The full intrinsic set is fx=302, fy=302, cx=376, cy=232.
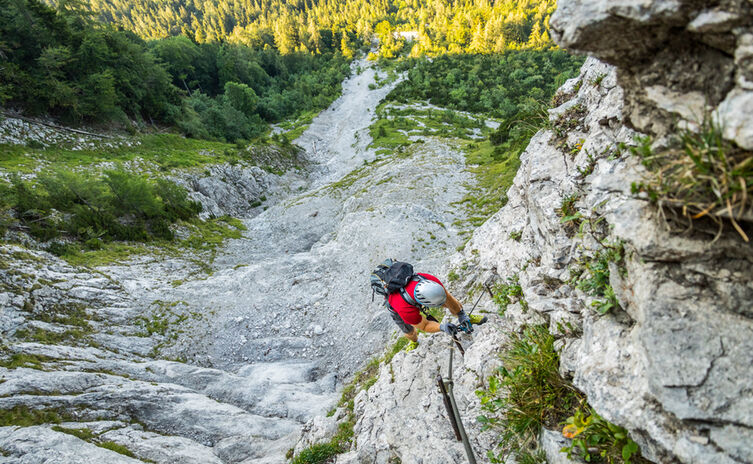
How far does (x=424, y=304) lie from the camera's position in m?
6.62

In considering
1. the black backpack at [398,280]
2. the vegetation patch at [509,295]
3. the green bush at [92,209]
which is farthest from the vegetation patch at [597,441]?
the green bush at [92,209]

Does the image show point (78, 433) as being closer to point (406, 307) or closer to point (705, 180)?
point (406, 307)

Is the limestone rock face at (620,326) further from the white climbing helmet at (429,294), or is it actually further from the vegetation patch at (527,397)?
the white climbing helmet at (429,294)

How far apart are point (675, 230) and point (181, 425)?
11.7 meters

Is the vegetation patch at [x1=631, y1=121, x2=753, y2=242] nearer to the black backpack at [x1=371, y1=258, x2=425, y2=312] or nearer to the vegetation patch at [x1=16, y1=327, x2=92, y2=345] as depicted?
the black backpack at [x1=371, y1=258, x2=425, y2=312]

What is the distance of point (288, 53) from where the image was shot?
104875 millimetres

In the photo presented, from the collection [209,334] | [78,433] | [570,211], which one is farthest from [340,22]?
[78,433]

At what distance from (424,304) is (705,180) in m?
4.92

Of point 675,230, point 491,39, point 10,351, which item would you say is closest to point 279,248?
point 10,351

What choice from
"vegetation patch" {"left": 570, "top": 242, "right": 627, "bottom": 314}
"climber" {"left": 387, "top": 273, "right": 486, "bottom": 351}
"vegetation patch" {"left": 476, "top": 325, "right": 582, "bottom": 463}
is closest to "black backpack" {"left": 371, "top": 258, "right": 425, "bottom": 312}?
"climber" {"left": 387, "top": 273, "right": 486, "bottom": 351}

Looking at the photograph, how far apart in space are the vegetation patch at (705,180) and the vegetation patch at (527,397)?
274 cm

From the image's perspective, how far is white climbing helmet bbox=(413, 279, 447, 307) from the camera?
6536 millimetres

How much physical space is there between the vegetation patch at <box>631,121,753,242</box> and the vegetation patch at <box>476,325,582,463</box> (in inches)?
108

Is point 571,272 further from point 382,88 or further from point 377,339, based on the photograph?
point 382,88
